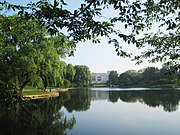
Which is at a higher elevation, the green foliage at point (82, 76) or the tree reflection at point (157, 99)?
the green foliage at point (82, 76)

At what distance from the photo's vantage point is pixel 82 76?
217 ft

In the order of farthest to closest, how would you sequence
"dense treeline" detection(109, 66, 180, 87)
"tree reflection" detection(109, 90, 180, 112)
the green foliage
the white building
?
1. the white building
2. the green foliage
3. "dense treeline" detection(109, 66, 180, 87)
4. "tree reflection" detection(109, 90, 180, 112)

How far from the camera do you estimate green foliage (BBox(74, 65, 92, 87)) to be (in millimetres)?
65562

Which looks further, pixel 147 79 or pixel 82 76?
pixel 82 76

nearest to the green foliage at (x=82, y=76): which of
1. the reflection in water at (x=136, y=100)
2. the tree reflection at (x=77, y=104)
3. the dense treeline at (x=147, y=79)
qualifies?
the dense treeline at (x=147, y=79)

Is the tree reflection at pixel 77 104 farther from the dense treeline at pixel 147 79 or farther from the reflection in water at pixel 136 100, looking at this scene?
the dense treeline at pixel 147 79

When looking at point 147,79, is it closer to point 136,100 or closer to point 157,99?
point 157,99

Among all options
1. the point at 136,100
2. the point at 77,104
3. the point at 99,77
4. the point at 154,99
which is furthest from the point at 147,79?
the point at 99,77

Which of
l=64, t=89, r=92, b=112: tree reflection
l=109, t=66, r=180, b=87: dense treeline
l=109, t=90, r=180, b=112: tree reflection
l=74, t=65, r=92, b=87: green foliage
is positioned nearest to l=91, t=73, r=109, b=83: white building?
l=109, t=66, r=180, b=87: dense treeline

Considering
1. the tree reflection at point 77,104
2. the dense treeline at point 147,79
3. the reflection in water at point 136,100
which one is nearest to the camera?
the tree reflection at point 77,104

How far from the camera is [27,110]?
46.1 feet

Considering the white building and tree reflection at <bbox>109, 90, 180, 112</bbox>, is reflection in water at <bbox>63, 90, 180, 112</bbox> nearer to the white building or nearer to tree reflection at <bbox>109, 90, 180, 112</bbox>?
tree reflection at <bbox>109, 90, 180, 112</bbox>

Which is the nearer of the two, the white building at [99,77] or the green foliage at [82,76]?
the green foliage at [82,76]

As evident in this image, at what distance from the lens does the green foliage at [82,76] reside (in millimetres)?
65562
